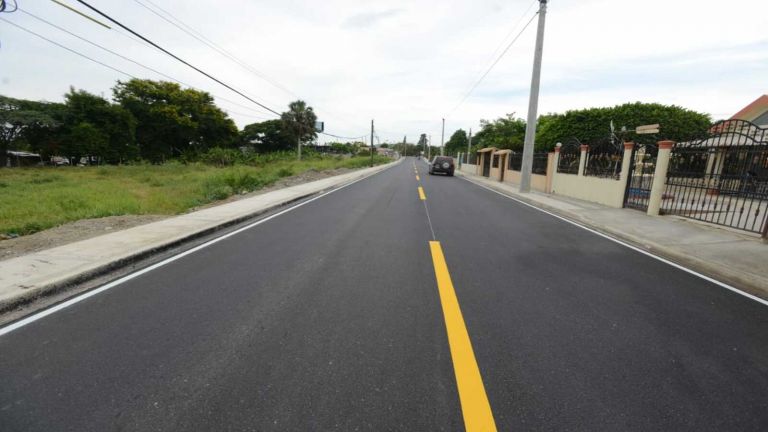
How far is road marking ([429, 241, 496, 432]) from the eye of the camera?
1941 millimetres

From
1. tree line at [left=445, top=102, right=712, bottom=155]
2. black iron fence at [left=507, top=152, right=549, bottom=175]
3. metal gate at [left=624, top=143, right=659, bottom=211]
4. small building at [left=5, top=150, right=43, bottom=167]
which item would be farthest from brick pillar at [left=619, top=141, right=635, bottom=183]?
small building at [left=5, top=150, right=43, bottom=167]

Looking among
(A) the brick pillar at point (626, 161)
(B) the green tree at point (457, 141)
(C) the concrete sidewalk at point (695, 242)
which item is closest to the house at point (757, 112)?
(A) the brick pillar at point (626, 161)

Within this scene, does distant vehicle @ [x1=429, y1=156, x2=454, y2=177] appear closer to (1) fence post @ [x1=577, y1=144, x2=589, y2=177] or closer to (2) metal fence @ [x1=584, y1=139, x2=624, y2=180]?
(1) fence post @ [x1=577, y1=144, x2=589, y2=177]

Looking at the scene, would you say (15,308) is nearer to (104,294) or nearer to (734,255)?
(104,294)

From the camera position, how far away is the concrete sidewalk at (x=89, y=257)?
11.6 ft

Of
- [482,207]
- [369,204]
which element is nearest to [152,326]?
[369,204]

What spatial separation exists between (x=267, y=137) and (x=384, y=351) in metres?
67.9

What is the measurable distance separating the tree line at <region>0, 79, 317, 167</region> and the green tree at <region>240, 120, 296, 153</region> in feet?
0.63

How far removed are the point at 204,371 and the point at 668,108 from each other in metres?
35.2

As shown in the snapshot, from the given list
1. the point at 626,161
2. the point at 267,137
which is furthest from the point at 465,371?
the point at 267,137

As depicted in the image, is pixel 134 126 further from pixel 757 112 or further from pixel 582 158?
pixel 757 112

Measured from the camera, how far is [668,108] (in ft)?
85.5

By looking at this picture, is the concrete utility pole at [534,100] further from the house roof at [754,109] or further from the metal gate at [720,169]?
the house roof at [754,109]

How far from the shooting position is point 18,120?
2705 cm
